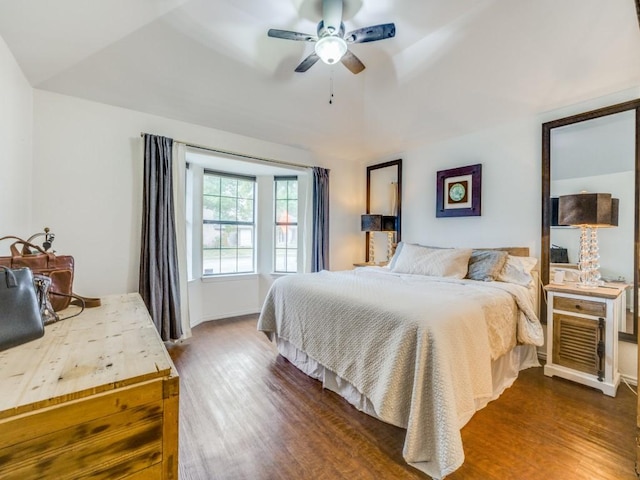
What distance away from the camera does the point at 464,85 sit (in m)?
3.12

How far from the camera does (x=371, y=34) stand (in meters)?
2.19

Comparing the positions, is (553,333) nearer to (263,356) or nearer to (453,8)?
(263,356)

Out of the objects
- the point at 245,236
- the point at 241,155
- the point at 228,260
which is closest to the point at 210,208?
the point at 245,236

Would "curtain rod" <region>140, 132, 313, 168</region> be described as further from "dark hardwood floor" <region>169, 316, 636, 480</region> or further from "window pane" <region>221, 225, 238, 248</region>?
"dark hardwood floor" <region>169, 316, 636, 480</region>

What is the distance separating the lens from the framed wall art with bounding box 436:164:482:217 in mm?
3557

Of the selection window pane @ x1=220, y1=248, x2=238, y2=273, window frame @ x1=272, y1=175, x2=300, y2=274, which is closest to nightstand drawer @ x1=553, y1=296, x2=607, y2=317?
window frame @ x1=272, y1=175, x2=300, y2=274

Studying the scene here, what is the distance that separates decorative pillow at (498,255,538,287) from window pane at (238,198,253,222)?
3.52 m

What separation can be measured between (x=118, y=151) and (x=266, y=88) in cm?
173

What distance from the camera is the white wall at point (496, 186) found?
305 cm

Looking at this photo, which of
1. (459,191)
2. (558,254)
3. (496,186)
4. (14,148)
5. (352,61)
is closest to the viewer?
(14,148)

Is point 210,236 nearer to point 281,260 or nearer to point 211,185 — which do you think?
point 211,185

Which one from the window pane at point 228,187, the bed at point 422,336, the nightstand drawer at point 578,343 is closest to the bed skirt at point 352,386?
the bed at point 422,336

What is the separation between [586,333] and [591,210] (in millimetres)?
1023

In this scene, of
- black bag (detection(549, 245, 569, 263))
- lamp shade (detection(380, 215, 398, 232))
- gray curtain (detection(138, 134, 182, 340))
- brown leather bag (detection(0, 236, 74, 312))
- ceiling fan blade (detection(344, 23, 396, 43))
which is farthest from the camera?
lamp shade (detection(380, 215, 398, 232))
